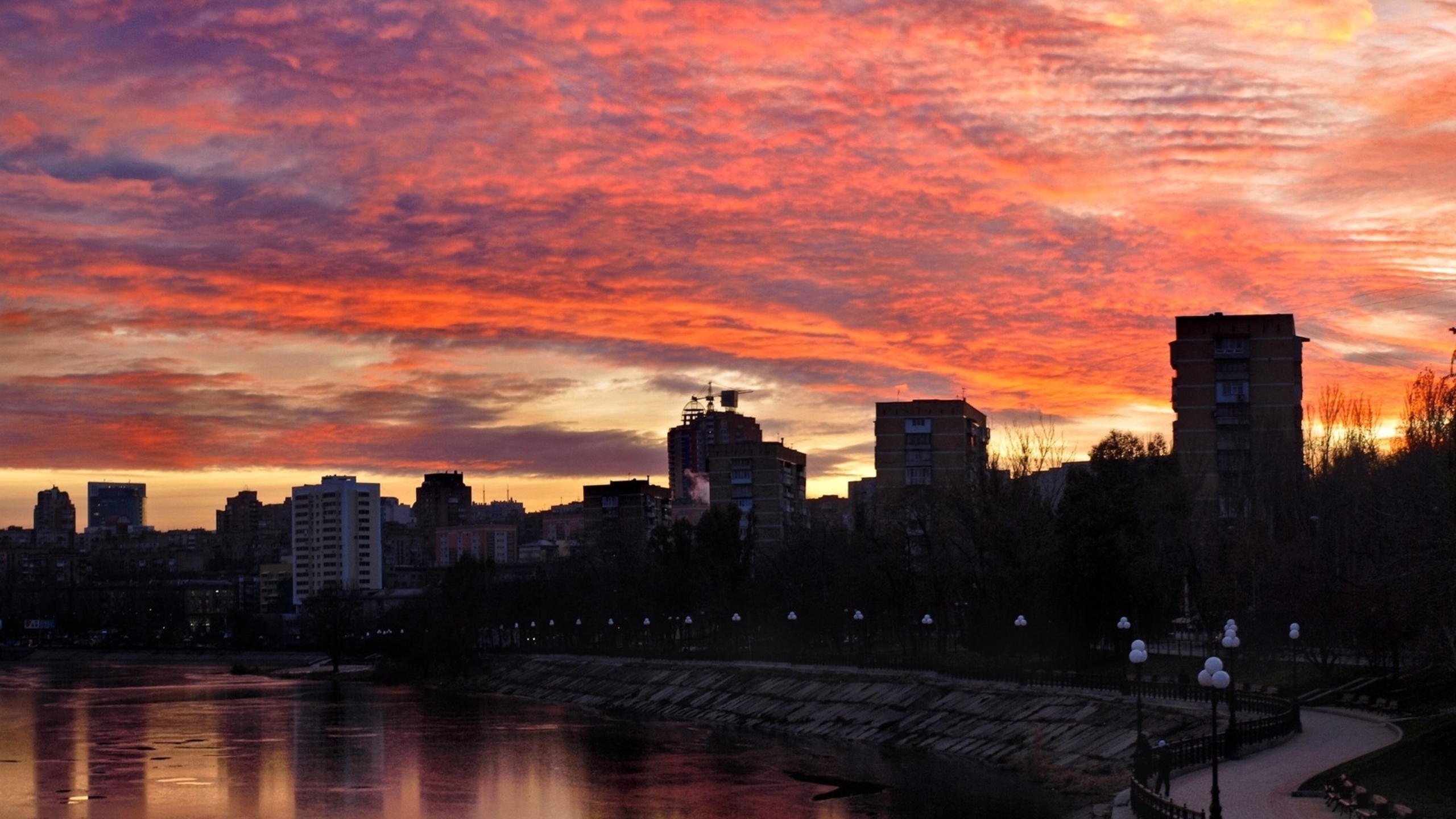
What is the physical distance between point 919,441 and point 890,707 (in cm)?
7755

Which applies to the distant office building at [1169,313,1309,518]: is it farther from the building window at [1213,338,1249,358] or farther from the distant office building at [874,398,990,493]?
the distant office building at [874,398,990,493]

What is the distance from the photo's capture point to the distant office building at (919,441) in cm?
15050

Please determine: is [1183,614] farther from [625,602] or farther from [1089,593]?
[625,602]

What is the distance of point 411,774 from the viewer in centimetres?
6512

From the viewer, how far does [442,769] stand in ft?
220

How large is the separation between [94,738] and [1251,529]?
60021mm

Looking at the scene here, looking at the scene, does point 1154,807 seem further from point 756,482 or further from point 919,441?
point 756,482

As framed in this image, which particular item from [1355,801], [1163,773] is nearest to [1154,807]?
[1355,801]

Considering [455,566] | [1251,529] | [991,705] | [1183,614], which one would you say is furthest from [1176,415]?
[455,566]

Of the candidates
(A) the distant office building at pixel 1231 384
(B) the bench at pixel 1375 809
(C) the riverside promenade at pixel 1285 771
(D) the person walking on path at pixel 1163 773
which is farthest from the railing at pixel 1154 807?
(A) the distant office building at pixel 1231 384

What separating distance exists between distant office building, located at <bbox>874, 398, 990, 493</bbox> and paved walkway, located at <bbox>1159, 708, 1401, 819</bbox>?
10049cm

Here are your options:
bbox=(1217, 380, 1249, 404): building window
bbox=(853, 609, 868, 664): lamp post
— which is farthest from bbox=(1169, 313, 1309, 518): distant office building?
→ bbox=(853, 609, 868, 664): lamp post

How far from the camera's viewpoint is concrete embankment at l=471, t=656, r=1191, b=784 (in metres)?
55.8

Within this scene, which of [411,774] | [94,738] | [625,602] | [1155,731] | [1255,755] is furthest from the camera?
[625,602]
